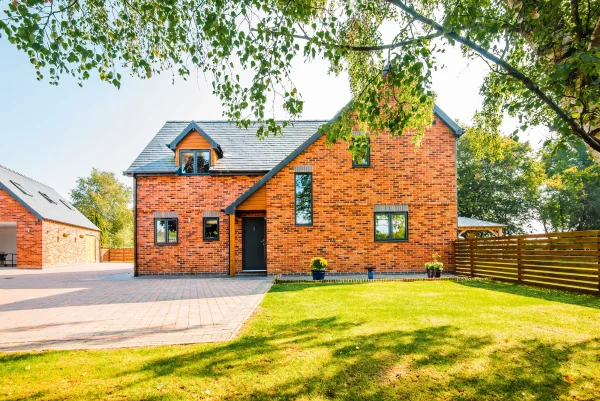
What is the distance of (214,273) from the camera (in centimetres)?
1647

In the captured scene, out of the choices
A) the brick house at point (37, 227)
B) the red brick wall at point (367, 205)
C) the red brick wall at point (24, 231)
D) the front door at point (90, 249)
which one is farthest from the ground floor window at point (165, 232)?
the front door at point (90, 249)

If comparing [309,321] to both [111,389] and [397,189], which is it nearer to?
[111,389]

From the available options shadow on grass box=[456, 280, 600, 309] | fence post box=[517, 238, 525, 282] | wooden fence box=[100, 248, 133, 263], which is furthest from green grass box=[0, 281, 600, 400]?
wooden fence box=[100, 248, 133, 263]

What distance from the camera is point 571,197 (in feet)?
113

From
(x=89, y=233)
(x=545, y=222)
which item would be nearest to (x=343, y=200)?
(x=89, y=233)

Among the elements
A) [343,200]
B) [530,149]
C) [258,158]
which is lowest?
[343,200]

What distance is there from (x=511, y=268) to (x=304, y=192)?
7.81m

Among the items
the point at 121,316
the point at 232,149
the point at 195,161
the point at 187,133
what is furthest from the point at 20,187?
the point at 121,316

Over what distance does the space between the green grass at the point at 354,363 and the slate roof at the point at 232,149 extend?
11.5m

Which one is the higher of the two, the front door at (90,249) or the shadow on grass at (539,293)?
the shadow on grass at (539,293)

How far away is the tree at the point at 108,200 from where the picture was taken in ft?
166

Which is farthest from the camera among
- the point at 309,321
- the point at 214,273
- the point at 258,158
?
the point at 258,158

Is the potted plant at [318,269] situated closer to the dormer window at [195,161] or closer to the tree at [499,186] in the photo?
the dormer window at [195,161]

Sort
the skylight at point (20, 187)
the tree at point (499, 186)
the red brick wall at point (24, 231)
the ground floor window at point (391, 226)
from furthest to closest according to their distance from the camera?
the tree at point (499, 186), the skylight at point (20, 187), the red brick wall at point (24, 231), the ground floor window at point (391, 226)
